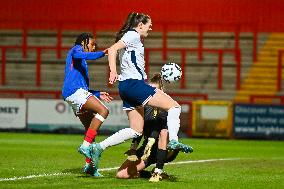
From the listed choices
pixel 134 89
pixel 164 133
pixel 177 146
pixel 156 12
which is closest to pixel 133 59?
pixel 134 89

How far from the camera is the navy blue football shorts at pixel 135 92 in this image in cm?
1028

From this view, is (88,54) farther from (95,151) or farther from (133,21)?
(95,151)

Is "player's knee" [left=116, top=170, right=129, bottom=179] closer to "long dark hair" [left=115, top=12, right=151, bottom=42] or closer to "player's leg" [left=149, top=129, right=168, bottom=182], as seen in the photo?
"player's leg" [left=149, top=129, right=168, bottom=182]

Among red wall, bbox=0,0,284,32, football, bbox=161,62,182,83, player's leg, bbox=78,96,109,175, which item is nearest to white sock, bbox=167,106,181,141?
football, bbox=161,62,182,83

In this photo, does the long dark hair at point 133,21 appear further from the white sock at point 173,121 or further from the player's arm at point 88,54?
the white sock at point 173,121

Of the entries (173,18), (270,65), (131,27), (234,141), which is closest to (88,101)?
(131,27)

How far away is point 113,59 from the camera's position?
32.7ft

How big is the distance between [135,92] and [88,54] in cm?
107

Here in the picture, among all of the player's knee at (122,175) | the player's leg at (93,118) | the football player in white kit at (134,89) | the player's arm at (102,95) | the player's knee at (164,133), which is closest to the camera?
the football player in white kit at (134,89)

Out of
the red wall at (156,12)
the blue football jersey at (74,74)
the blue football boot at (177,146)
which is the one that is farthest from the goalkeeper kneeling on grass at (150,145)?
the red wall at (156,12)

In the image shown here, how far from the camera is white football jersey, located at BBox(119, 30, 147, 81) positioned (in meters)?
10.4

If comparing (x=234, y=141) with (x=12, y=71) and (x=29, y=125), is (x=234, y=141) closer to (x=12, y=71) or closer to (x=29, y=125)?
(x=29, y=125)

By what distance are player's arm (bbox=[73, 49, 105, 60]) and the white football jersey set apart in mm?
388

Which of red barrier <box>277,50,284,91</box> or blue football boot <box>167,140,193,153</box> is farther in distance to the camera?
red barrier <box>277,50,284,91</box>
